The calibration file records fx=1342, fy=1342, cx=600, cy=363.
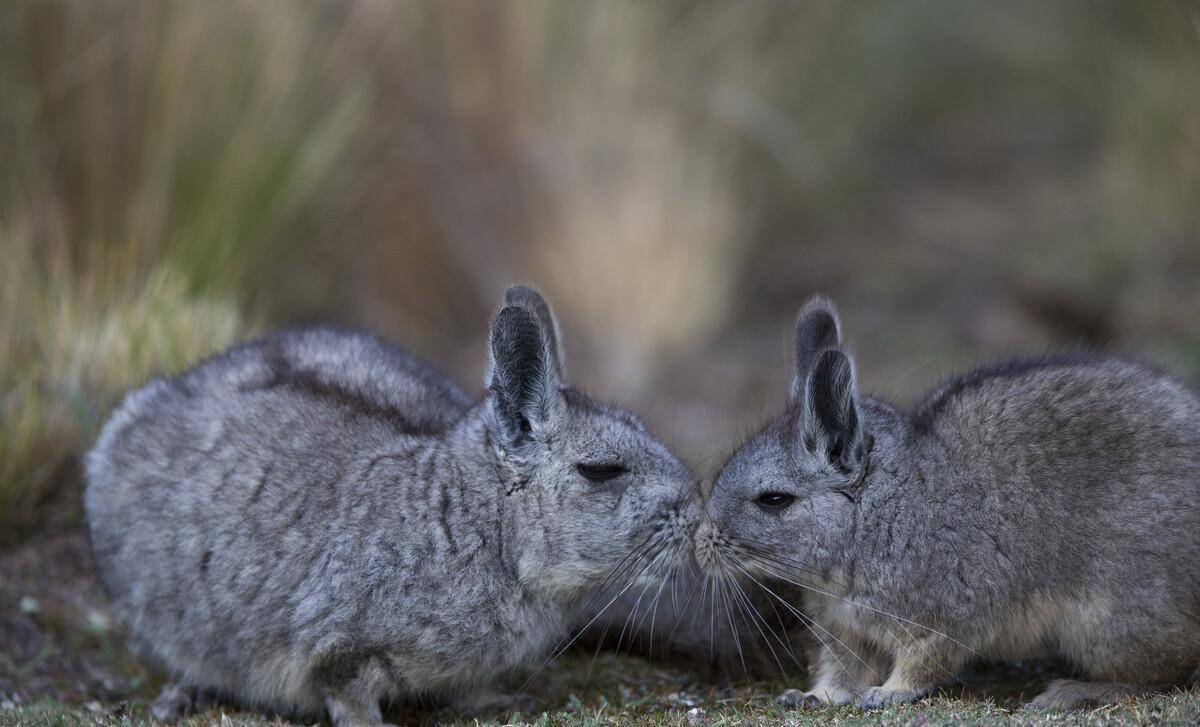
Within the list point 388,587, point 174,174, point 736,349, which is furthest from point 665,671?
point 736,349

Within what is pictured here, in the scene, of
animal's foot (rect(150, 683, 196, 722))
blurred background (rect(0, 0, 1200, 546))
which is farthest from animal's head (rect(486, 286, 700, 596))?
animal's foot (rect(150, 683, 196, 722))

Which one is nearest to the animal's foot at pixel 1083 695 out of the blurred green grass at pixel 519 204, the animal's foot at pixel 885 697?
the animal's foot at pixel 885 697

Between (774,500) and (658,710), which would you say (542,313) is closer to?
(774,500)

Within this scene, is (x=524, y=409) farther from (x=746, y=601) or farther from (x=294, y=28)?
(x=294, y=28)

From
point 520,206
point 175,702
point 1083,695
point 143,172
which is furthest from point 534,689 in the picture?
point 520,206

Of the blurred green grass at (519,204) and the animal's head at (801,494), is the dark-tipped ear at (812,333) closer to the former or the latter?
the animal's head at (801,494)

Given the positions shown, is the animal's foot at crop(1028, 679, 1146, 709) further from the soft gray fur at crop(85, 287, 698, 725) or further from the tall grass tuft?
the tall grass tuft
